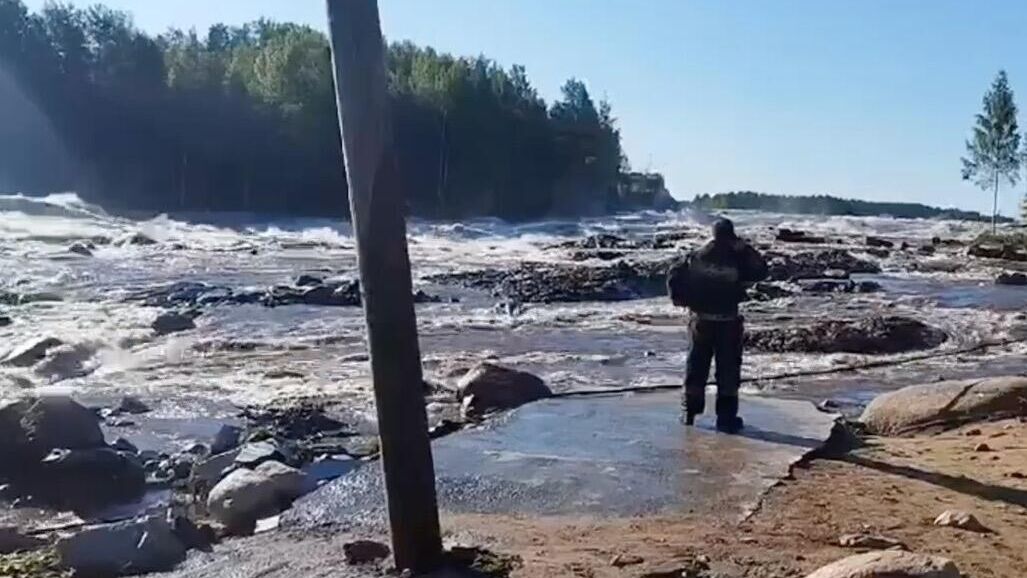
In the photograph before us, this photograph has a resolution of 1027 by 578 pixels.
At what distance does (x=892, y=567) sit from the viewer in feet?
15.3

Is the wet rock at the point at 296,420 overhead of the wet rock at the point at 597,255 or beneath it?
overhead

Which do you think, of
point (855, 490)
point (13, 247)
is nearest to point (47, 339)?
point (855, 490)

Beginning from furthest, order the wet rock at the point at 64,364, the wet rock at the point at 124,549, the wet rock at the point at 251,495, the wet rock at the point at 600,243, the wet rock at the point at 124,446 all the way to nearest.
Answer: the wet rock at the point at 600,243 < the wet rock at the point at 64,364 < the wet rock at the point at 124,446 < the wet rock at the point at 251,495 < the wet rock at the point at 124,549

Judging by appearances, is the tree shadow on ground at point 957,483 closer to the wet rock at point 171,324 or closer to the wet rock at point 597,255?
the wet rock at point 171,324

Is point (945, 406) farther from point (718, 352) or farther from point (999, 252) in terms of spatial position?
point (999, 252)

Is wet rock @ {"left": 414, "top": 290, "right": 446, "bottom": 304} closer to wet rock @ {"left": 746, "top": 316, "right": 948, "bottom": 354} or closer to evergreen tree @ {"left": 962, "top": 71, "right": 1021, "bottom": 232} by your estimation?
wet rock @ {"left": 746, "top": 316, "right": 948, "bottom": 354}

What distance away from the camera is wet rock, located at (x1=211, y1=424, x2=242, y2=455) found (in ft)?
32.2

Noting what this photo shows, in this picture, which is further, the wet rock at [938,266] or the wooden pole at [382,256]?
the wet rock at [938,266]

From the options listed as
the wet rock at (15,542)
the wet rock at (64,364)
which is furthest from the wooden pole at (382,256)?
the wet rock at (64,364)

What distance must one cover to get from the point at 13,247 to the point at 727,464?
34774 millimetres

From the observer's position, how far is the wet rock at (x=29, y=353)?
15.9m

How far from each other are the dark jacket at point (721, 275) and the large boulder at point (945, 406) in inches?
81.9

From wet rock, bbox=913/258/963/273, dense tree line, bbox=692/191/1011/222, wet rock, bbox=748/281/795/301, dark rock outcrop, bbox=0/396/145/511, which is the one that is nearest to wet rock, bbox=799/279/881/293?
wet rock, bbox=748/281/795/301

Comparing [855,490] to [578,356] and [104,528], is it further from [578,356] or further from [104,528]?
[578,356]
